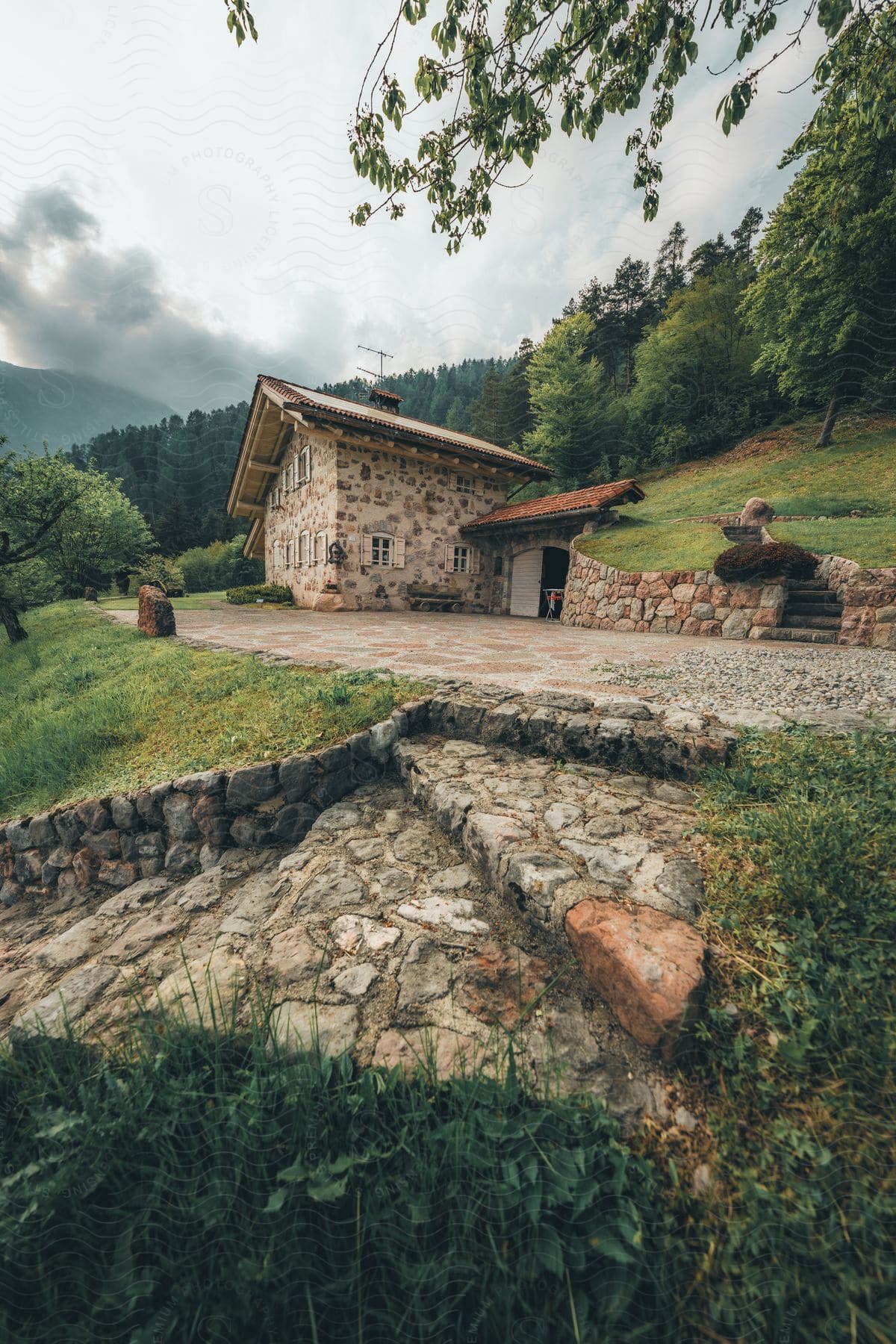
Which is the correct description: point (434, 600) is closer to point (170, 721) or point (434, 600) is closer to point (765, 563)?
point (765, 563)

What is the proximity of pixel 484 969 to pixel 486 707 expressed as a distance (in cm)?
187

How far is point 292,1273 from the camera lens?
0.99 meters

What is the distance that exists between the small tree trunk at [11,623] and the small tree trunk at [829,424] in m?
29.1

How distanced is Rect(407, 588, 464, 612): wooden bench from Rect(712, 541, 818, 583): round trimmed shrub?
25.5 feet

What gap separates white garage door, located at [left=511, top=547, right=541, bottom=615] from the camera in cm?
1466

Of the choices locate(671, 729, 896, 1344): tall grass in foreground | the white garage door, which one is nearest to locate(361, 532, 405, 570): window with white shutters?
the white garage door

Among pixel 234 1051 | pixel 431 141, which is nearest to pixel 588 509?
→ pixel 431 141

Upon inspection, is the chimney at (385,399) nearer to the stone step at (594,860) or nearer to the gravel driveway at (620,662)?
the gravel driveway at (620,662)

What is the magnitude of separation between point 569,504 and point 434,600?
15.3ft

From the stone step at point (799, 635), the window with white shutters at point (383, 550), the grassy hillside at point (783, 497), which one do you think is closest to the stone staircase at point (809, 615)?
the stone step at point (799, 635)

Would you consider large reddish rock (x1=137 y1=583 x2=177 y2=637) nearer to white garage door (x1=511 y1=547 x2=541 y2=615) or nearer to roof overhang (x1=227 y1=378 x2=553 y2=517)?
roof overhang (x1=227 y1=378 x2=553 y2=517)

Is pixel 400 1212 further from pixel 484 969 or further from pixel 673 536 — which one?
pixel 673 536

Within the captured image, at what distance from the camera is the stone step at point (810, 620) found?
752cm

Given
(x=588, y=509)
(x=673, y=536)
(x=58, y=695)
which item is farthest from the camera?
(x=588, y=509)
